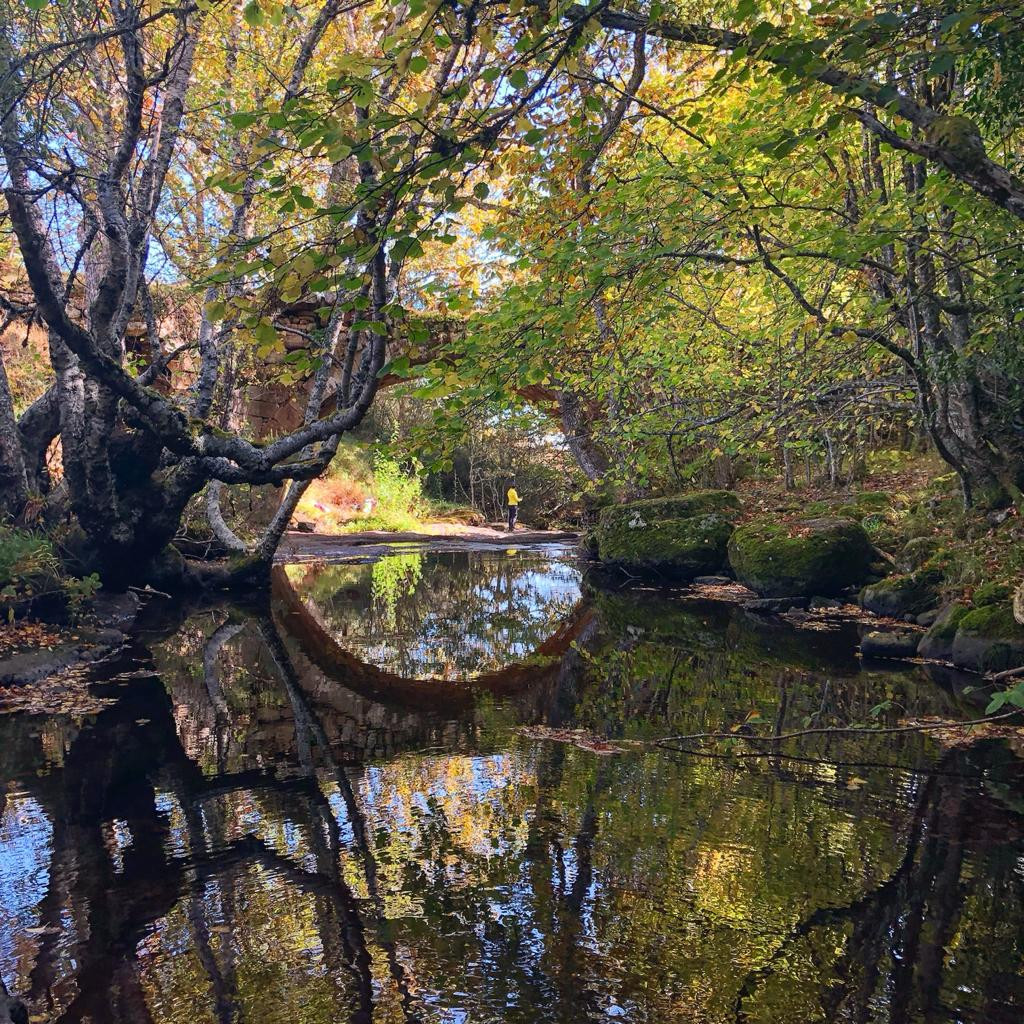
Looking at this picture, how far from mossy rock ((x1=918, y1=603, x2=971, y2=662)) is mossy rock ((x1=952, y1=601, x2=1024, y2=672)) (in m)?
0.17

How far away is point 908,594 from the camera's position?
9.16m

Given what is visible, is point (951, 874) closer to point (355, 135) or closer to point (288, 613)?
point (355, 135)

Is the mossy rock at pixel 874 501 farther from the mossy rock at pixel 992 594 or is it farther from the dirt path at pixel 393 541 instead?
the dirt path at pixel 393 541

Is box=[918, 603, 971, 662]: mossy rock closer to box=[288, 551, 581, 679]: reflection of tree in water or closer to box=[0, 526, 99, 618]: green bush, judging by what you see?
box=[288, 551, 581, 679]: reflection of tree in water

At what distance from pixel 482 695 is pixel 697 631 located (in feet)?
11.8

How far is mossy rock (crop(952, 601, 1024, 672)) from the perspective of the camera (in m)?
6.45

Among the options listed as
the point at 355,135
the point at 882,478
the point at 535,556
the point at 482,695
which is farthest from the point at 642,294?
the point at 535,556

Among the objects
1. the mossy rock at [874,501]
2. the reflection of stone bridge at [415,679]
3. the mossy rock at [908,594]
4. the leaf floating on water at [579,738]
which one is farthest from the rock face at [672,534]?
the leaf floating on water at [579,738]

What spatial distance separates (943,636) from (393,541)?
56.5ft

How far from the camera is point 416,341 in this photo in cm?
290

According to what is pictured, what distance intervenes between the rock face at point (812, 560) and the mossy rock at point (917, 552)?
64 cm

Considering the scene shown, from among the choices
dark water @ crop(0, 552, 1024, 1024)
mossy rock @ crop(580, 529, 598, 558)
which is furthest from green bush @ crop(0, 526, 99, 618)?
mossy rock @ crop(580, 529, 598, 558)

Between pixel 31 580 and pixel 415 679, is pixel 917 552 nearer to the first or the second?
pixel 415 679

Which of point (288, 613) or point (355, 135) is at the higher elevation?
point (355, 135)
